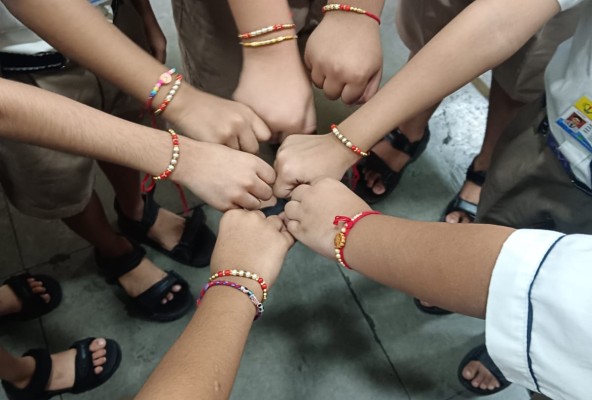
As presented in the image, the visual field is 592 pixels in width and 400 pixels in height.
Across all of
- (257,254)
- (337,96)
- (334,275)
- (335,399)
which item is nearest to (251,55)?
(337,96)

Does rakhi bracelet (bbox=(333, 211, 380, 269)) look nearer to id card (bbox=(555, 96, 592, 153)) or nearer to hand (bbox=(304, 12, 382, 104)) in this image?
hand (bbox=(304, 12, 382, 104))

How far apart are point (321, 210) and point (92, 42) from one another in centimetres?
43

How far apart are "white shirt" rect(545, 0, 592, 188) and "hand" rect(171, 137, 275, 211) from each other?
0.47 metres

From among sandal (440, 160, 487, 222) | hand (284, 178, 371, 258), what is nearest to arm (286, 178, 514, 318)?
hand (284, 178, 371, 258)

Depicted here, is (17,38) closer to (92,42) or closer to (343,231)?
(92,42)

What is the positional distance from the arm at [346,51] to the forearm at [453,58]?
4 cm

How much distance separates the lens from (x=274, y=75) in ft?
2.62

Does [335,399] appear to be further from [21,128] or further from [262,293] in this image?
[21,128]

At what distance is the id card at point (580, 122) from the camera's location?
715mm

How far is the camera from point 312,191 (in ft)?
2.47

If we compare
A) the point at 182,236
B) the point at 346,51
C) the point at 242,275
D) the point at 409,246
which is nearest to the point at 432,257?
the point at 409,246

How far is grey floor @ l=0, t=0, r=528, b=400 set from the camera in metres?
1.13

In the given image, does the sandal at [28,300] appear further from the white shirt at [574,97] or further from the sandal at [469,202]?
the white shirt at [574,97]

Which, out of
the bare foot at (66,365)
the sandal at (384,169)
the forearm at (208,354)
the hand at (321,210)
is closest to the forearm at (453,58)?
the hand at (321,210)
